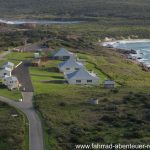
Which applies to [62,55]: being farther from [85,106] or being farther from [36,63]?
[85,106]

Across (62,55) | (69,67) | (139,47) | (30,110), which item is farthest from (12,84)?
(139,47)

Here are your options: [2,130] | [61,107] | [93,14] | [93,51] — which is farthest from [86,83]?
[93,14]

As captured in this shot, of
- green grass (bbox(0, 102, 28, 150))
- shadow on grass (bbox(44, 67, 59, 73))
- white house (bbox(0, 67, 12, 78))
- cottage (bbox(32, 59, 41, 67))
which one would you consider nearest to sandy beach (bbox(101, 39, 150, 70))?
cottage (bbox(32, 59, 41, 67))

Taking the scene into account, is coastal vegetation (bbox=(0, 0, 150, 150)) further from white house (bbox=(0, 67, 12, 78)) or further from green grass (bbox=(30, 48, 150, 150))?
white house (bbox=(0, 67, 12, 78))

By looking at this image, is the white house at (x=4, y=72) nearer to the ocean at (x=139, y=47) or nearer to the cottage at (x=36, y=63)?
the cottage at (x=36, y=63)

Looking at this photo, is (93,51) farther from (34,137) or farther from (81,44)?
(34,137)

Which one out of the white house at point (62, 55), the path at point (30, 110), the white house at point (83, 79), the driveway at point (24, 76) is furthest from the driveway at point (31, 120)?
the white house at point (62, 55)
